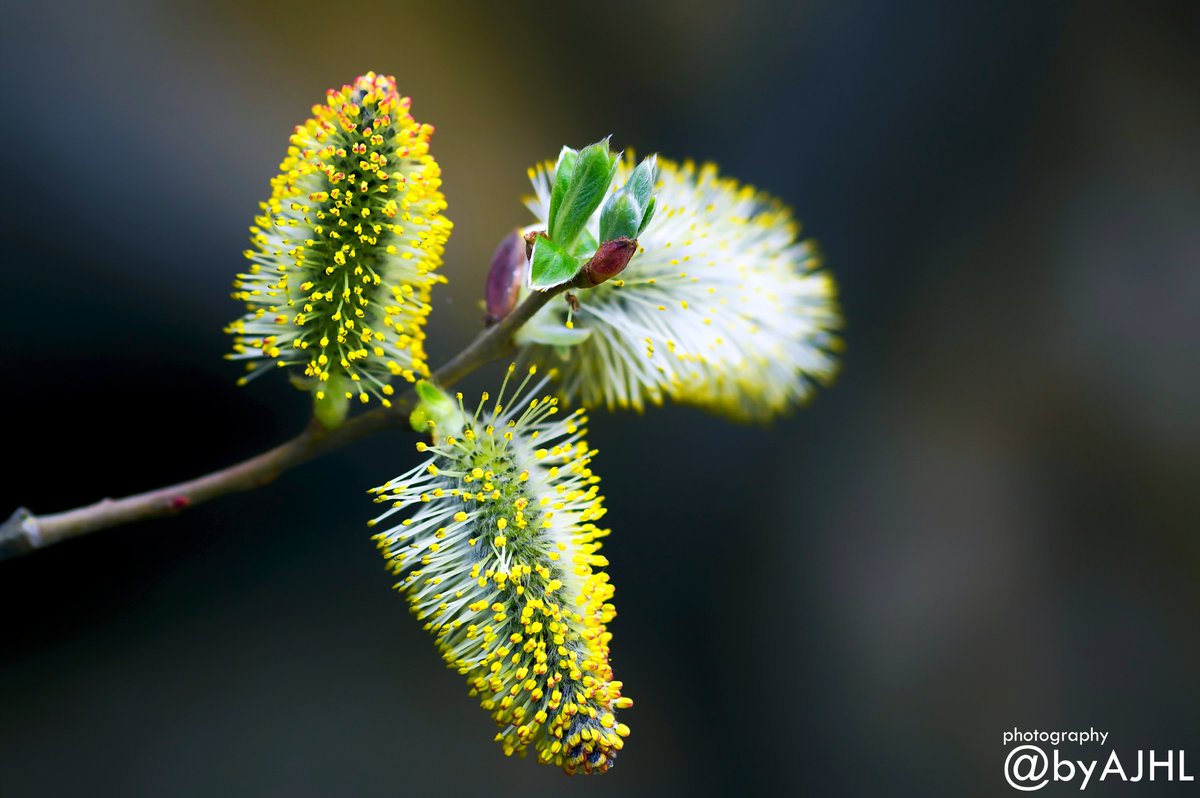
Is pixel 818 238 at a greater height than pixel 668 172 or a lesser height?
greater

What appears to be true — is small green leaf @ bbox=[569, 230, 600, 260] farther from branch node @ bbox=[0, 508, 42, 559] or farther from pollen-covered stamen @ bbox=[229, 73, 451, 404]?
branch node @ bbox=[0, 508, 42, 559]

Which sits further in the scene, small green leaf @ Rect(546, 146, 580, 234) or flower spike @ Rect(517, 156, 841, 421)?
flower spike @ Rect(517, 156, 841, 421)

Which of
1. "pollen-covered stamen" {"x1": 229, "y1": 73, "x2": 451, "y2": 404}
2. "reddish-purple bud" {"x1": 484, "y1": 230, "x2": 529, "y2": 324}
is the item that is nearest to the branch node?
"pollen-covered stamen" {"x1": 229, "y1": 73, "x2": 451, "y2": 404}

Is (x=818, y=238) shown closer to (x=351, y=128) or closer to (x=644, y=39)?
(x=644, y=39)

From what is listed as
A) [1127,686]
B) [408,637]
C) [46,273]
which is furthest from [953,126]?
[46,273]

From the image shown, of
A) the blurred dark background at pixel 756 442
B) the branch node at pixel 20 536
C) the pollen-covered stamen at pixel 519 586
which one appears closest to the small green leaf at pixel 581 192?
the pollen-covered stamen at pixel 519 586

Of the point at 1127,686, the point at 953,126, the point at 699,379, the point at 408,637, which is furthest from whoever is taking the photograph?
the point at 953,126

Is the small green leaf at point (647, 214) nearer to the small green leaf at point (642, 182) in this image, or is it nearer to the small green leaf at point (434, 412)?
the small green leaf at point (642, 182)
